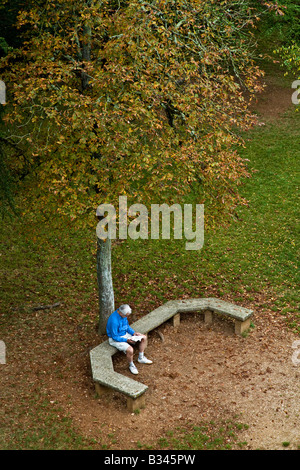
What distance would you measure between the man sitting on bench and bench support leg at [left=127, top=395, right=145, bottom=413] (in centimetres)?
80

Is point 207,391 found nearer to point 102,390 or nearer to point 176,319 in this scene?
point 102,390

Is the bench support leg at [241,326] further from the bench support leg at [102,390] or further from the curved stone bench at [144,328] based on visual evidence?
the bench support leg at [102,390]

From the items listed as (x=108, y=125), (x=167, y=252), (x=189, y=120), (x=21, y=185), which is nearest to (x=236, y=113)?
(x=189, y=120)

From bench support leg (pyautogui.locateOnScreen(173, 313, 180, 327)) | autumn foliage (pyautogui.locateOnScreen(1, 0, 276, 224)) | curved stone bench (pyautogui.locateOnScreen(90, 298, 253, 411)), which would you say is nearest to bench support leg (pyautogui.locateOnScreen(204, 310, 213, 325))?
curved stone bench (pyautogui.locateOnScreen(90, 298, 253, 411))

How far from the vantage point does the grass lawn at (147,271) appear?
1030 centimetres

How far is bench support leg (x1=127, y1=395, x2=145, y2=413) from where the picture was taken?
758 cm

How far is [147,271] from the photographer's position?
12109mm

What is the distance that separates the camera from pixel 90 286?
37.9 ft

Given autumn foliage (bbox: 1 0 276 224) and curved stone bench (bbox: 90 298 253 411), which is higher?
autumn foliage (bbox: 1 0 276 224)

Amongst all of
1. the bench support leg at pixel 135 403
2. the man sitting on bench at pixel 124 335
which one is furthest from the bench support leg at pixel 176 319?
the bench support leg at pixel 135 403

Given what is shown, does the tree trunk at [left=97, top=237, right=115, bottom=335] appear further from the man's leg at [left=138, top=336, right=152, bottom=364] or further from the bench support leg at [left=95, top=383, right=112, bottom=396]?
the bench support leg at [left=95, top=383, right=112, bottom=396]

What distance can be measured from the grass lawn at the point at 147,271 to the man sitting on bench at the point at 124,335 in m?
1.20

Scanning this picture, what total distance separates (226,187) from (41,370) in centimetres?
454

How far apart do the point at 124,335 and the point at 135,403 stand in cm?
133
